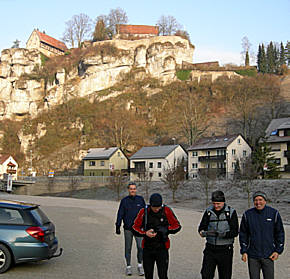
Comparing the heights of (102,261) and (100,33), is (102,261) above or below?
below

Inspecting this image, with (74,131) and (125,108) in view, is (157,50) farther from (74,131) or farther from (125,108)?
(74,131)

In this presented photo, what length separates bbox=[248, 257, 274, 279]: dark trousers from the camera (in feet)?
18.1

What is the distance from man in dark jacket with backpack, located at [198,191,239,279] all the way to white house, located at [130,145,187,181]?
52.3 m

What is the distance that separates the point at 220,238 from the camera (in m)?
5.64

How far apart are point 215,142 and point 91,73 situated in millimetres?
56836

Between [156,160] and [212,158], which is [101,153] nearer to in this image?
[156,160]

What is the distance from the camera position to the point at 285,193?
33.8 meters

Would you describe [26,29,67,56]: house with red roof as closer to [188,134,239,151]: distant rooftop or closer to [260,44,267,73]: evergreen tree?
[260,44,267,73]: evergreen tree

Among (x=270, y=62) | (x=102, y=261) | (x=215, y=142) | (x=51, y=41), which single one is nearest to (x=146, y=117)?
(x=215, y=142)

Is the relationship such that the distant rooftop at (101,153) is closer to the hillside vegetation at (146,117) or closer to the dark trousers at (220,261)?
the hillside vegetation at (146,117)

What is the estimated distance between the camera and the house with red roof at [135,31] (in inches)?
4483

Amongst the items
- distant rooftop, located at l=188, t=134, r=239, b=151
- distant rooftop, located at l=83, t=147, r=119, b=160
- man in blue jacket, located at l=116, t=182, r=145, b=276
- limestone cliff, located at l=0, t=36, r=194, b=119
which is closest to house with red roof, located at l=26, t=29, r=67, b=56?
limestone cliff, located at l=0, t=36, r=194, b=119

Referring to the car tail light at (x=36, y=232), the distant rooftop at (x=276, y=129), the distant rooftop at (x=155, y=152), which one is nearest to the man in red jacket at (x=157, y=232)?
the car tail light at (x=36, y=232)

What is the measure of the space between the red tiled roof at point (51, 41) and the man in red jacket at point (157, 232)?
129 m
